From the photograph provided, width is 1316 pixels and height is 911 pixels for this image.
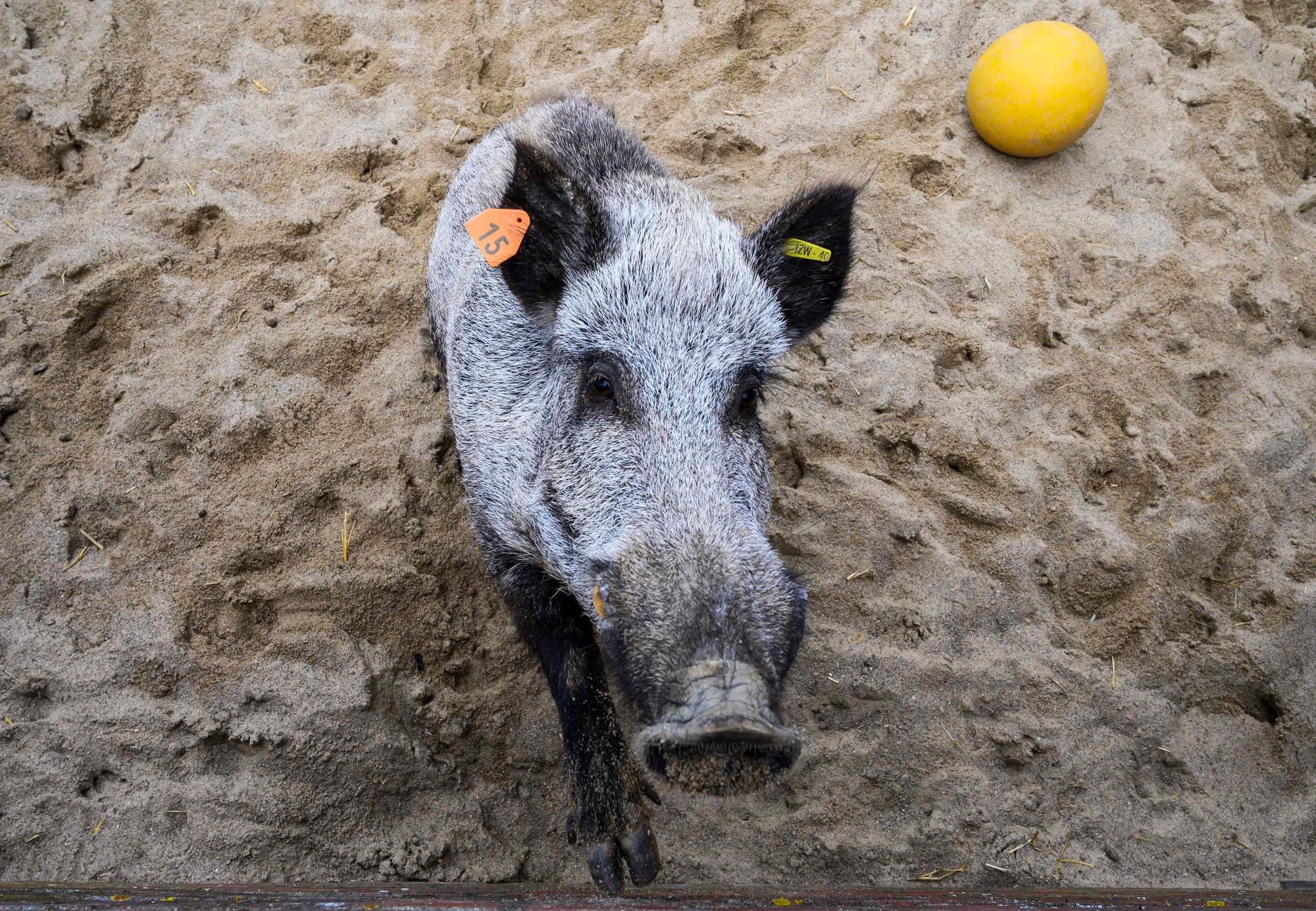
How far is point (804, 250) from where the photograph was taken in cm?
268

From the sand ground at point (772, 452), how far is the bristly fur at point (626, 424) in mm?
461

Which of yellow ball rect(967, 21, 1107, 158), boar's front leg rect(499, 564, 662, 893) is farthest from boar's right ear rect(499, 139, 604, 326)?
yellow ball rect(967, 21, 1107, 158)

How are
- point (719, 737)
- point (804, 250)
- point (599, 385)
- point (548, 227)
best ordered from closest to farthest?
point (719, 737) → point (599, 385) → point (548, 227) → point (804, 250)

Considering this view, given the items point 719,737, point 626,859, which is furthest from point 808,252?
point 626,859

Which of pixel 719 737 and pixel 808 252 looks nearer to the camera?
pixel 719 737

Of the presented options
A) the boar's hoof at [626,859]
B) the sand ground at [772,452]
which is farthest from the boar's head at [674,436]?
the sand ground at [772,452]

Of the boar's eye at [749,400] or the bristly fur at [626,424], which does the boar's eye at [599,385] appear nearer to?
the bristly fur at [626,424]

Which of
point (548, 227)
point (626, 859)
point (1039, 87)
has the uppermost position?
point (548, 227)

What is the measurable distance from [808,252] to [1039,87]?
7.93 ft

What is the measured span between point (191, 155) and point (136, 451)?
181cm

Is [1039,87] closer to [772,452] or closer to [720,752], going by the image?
[772,452]

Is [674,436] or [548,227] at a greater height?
[548,227]

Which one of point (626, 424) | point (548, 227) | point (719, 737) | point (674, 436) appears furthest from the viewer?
point (548, 227)

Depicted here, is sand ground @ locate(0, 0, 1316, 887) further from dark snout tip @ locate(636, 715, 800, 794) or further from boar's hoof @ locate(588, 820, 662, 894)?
dark snout tip @ locate(636, 715, 800, 794)
